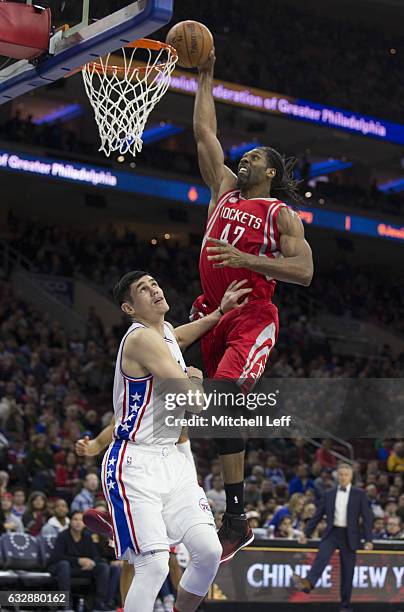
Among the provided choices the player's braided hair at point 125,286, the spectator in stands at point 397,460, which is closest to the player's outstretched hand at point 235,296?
the player's braided hair at point 125,286

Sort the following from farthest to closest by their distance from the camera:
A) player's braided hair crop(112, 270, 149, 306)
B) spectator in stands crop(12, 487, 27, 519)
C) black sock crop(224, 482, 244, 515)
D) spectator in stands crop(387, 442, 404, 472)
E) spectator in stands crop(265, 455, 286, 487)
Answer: spectator in stands crop(387, 442, 404, 472) < spectator in stands crop(265, 455, 286, 487) < spectator in stands crop(12, 487, 27, 519) < black sock crop(224, 482, 244, 515) < player's braided hair crop(112, 270, 149, 306)

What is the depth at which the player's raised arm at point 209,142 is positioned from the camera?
670 cm

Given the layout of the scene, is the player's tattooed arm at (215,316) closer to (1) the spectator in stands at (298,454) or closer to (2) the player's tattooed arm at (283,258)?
(2) the player's tattooed arm at (283,258)

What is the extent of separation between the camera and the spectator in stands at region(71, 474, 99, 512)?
12.9 metres

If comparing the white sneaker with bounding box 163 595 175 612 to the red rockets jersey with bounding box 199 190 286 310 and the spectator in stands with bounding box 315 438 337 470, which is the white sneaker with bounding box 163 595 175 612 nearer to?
the spectator in stands with bounding box 315 438 337 470

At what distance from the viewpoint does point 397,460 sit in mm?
17828

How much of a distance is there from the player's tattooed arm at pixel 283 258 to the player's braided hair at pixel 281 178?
1.07ft

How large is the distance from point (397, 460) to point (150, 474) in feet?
41.5

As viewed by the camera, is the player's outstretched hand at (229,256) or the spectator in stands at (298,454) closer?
the player's outstretched hand at (229,256)

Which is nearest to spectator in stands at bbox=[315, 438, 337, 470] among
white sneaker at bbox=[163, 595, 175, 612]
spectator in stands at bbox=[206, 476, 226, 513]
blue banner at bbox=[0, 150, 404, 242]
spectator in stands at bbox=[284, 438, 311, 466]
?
spectator in stands at bbox=[284, 438, 311, 466]

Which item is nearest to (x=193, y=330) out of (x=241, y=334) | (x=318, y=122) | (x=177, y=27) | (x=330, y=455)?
(x=241, y=334)

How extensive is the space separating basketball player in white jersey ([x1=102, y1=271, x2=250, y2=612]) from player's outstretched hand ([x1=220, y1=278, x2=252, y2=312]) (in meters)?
0.44

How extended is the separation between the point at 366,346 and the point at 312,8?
9.01m

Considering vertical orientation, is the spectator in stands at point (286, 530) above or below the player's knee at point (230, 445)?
below
